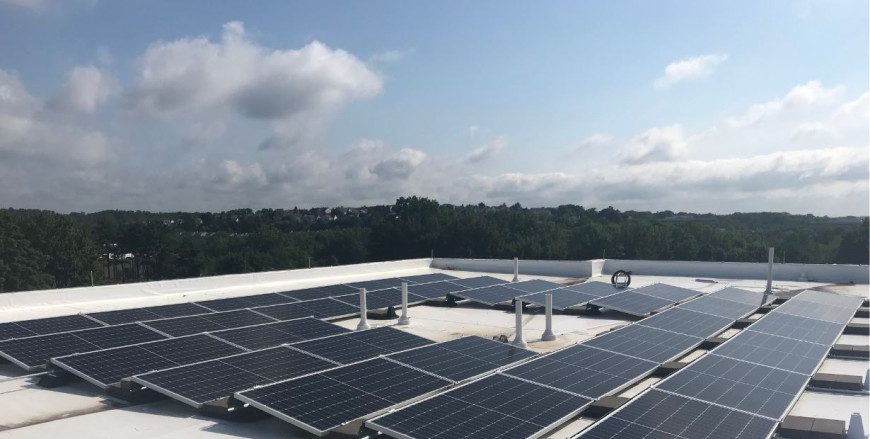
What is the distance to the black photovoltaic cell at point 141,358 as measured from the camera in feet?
44.9

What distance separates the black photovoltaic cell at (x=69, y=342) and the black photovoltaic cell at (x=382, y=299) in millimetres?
8245

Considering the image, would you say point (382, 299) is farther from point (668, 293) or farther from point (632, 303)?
point (668, 293)

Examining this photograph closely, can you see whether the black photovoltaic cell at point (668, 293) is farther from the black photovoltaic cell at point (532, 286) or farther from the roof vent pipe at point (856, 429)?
the roof vent pipe at point (856, 429)

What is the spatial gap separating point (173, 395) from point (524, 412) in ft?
21.8

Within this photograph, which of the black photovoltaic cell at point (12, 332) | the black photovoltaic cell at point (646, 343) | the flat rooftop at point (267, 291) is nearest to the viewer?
the flat rooftop at point (267, 291)

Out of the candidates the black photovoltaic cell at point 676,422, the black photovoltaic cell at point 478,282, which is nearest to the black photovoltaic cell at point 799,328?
the black photovoltaic cell at point 676,422

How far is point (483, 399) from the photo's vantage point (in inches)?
453

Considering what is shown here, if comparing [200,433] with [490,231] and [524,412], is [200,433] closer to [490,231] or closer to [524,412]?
[524,412]

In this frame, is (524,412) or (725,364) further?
(725,364)

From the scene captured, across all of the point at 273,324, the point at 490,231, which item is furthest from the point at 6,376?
the point at 490,231

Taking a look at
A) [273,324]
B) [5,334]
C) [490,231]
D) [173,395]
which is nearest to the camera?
[173,395]

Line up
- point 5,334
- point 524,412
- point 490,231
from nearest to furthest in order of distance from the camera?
point 524,412 < point 5,334 < point 490,231

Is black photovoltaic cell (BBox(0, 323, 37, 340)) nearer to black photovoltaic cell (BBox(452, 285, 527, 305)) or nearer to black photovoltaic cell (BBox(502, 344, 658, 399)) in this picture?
black photovoltaic cell (BBox(502, 344, 658, 399))

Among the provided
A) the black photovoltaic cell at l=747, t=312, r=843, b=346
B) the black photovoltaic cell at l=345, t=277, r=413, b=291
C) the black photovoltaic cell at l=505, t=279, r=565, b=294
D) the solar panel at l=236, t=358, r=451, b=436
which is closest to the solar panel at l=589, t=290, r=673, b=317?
the black photovoltaic cell at l=505, t=279, r=565, b=294
